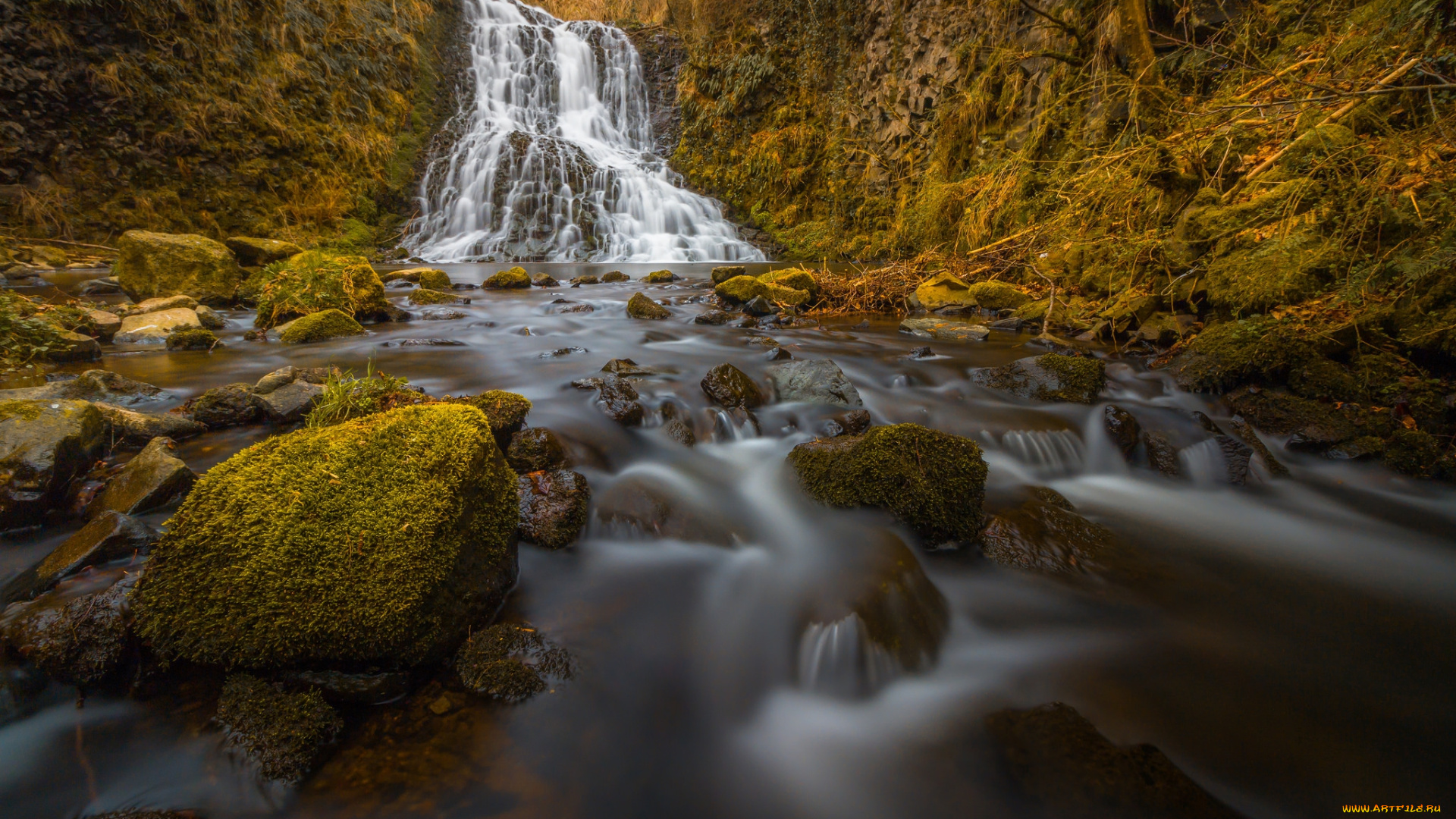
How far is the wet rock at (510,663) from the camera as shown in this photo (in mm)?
1753

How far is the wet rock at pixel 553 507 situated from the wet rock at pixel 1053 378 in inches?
140

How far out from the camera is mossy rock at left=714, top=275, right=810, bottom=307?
7977 millimetres

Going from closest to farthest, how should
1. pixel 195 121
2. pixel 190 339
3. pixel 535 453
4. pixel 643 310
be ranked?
pixel 535 453, pixel 190 339, pixel 643 310, pixel 195 121

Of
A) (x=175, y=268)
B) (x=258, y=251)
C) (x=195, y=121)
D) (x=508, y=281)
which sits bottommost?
(x=508, y=281)

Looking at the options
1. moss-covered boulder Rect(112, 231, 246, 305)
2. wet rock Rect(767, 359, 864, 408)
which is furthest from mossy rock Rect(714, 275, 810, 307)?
moss-covered boulder Rect(112, 231, 246, 305)

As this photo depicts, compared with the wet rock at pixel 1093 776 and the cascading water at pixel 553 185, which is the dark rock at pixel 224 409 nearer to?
the wet rock at pixel 1093 776

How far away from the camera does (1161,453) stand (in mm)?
3455

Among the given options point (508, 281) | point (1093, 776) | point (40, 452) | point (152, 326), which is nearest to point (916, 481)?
point (1093, 776)

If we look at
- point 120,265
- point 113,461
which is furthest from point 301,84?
point 113,461

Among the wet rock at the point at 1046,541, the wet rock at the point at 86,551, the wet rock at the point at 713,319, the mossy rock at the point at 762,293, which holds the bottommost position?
the wet rock at the point at 1046,541

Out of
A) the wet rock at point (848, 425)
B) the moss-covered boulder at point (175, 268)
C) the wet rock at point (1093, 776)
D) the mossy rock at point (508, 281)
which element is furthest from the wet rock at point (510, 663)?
the mossy rock at point (508, 281)

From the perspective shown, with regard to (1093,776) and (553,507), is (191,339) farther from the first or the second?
(1093,776)

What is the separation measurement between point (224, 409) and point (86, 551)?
1670mm

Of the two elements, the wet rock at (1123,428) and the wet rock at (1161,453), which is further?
the wet rock at (1123,428)
